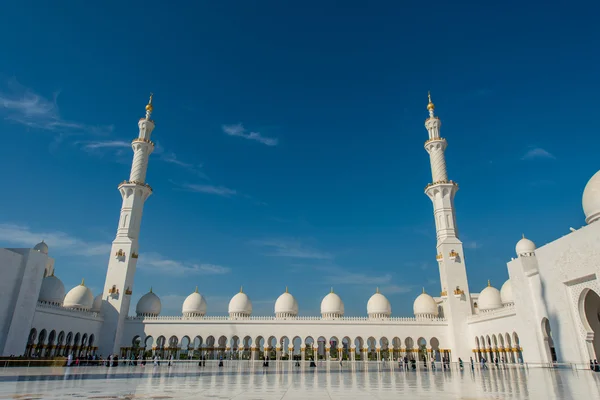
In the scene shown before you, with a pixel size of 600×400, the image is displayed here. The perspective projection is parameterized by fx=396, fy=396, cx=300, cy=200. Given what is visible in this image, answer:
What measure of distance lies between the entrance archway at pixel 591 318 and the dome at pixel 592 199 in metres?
3.54

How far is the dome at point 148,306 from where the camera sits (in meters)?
35.2

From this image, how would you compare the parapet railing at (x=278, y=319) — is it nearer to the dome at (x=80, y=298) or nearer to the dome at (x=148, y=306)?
the dome at (x=148, y=306)

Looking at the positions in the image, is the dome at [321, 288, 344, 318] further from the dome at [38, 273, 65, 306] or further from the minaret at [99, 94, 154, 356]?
the dome at [38, 273, 65, 306]

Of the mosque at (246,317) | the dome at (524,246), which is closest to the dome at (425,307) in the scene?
the mosque at (246,317)

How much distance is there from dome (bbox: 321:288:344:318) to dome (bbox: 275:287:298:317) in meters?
2.56

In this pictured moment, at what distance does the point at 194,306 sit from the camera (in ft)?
118

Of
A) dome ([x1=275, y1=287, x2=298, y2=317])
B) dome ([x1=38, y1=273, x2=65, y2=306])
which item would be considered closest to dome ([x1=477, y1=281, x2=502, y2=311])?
dome ([x1=275, y1=287, x2=298, y2=317])

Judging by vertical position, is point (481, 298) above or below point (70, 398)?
above

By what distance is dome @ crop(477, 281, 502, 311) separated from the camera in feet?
105

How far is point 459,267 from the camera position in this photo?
109ft

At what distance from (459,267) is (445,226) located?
3624 millimetres

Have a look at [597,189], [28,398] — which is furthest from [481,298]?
[28,398]

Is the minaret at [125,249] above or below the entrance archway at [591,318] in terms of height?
above

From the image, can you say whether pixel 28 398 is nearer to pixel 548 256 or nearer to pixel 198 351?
pixel 548 256
